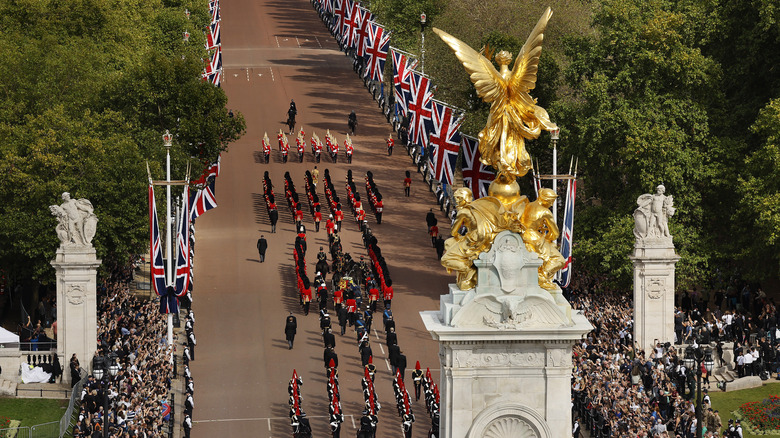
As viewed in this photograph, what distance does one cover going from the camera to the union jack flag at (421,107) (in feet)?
256

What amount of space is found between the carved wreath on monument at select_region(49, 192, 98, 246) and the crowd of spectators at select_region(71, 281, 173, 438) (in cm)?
351

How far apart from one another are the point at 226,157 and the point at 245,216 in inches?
441

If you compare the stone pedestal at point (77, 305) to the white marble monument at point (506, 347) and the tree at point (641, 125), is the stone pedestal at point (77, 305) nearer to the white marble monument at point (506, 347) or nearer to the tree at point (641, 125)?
the tree at point (641, 125)

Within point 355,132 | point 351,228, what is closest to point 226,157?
point 355,132

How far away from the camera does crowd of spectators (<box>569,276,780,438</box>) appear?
52906 mm

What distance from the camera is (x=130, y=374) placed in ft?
187

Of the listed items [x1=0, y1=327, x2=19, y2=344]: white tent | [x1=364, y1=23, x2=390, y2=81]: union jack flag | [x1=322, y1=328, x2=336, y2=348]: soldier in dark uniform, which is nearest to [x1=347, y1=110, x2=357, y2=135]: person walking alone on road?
[x1=364, y1=23, x2=390, y2=81]: union jack flag

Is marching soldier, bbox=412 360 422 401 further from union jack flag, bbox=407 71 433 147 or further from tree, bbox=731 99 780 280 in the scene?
union jack flag, bbox=407 71 433 147

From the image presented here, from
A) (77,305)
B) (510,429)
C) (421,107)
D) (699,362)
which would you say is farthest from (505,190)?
(421,107)

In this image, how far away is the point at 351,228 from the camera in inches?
3147

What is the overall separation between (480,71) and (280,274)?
37252mm

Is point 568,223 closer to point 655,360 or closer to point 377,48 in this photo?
point 655,360

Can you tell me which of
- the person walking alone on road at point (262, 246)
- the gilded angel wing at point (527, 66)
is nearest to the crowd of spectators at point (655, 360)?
the person walking alone on road at point (262, 246)

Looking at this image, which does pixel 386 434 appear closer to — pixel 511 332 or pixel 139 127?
pixel 511 332
